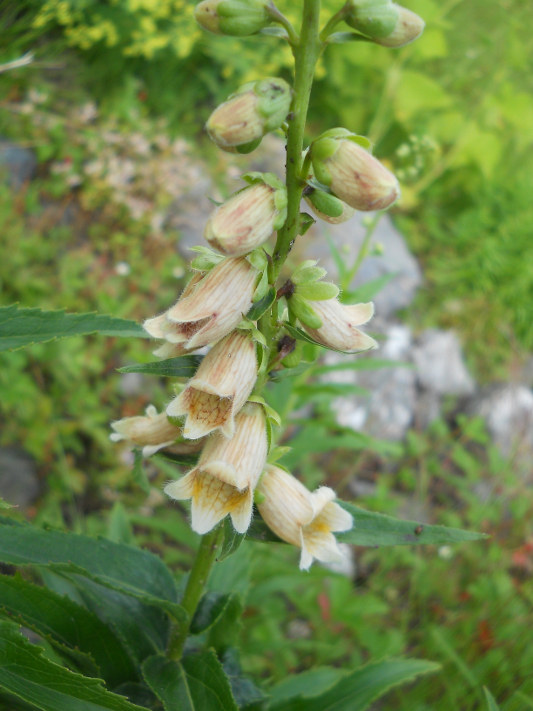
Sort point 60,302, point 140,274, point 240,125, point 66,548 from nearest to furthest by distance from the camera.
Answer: point 240,125 < point 66,548 < point 60,302 < point 140,274

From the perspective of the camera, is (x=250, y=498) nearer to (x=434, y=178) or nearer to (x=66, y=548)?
(x=66, y=548)

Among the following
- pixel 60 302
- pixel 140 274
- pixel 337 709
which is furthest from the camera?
pixel 140 274

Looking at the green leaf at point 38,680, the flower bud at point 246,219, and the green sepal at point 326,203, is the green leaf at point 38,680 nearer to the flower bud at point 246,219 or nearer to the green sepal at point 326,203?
the flower bud at point 246,219

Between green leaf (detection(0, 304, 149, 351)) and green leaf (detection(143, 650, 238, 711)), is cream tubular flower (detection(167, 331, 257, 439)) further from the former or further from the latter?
green leaf (detection(143, 650, 238, 711))

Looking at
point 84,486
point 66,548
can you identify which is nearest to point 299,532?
point 66,548

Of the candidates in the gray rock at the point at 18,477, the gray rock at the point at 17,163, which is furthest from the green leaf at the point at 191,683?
the gray rock at the point at 17,163

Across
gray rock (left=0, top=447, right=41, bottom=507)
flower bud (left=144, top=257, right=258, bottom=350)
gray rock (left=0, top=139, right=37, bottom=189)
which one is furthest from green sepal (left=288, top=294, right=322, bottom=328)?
gray rock (left=0, top=139, right=37, bottom=189)
